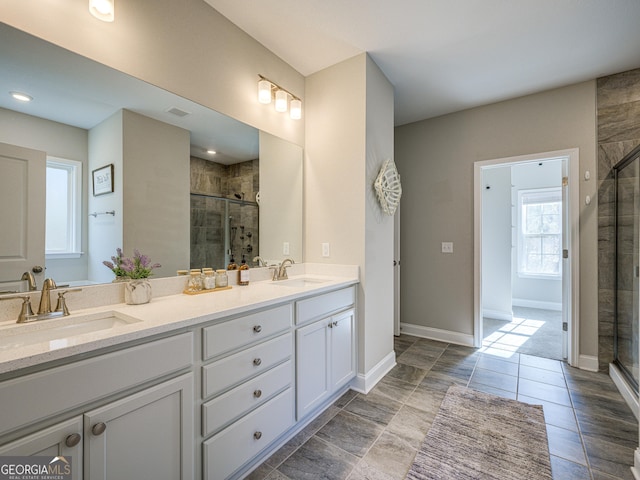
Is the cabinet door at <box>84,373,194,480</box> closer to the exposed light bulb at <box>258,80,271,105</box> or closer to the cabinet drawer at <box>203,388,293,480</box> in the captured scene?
the cabinet drawer at <box>203,388,293,480</box>

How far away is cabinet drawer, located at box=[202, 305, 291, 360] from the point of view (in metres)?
1.26

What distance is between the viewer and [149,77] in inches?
61.7

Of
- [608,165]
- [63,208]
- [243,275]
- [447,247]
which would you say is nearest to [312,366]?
[243,275]

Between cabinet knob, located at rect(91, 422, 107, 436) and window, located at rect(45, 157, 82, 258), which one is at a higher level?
window, located at rect(45, 157, 82, 258)

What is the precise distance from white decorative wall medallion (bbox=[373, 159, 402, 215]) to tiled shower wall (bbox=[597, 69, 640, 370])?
1.86 metres

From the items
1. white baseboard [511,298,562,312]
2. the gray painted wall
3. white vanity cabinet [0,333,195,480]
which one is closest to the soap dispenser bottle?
white vanity cabinet [0,333,195,480]

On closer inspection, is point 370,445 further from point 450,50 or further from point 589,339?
point 450,50

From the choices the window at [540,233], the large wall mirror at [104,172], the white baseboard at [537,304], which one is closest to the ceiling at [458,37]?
the large wall mirror at [104,172]

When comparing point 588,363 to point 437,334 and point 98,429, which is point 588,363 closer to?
point 437,334

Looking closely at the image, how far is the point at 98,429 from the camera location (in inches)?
36.2

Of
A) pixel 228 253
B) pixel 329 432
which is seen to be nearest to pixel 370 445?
pixel 329 432

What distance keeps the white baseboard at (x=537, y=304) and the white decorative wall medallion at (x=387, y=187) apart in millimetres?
3775

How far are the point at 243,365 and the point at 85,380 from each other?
0.63m

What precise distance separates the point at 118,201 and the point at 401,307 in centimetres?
328
